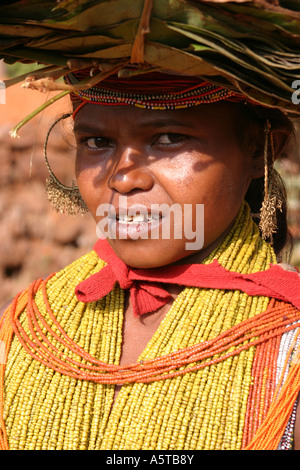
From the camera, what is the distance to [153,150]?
2.17m

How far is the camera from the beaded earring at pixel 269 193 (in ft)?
7.56

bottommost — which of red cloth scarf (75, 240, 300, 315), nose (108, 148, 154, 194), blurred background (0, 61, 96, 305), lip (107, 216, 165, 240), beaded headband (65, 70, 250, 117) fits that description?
red cloth scarf (75, 240, 300, 315)

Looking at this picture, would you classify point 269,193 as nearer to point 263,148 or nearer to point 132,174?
point 263,148

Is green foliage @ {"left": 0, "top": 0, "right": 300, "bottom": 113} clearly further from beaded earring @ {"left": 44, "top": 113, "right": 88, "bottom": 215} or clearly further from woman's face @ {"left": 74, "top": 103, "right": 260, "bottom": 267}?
beaded earring @ {"left": 44, "top": 113, "right": 88, "bottom": 215}

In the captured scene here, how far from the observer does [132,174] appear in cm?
215

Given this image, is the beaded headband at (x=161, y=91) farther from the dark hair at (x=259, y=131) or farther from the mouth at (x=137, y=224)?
the mouth at (x=137, y=224)

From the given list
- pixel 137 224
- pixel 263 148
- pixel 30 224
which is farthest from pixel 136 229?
pixel 30 224

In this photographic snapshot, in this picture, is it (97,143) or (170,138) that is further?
(97,143)

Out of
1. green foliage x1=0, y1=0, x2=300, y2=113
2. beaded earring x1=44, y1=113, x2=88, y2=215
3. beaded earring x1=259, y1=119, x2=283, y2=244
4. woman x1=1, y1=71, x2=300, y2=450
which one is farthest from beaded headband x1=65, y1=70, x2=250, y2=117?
beaded earring x1=44, y1=113, x2=88, y2=215

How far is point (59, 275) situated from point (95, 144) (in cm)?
59

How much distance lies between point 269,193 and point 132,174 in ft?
1.69

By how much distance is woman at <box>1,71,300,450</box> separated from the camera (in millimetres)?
2059

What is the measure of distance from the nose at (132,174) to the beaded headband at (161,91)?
0.53 feet

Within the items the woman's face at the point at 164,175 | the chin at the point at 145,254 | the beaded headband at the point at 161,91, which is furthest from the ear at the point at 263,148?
the chin at the point at 145,254
